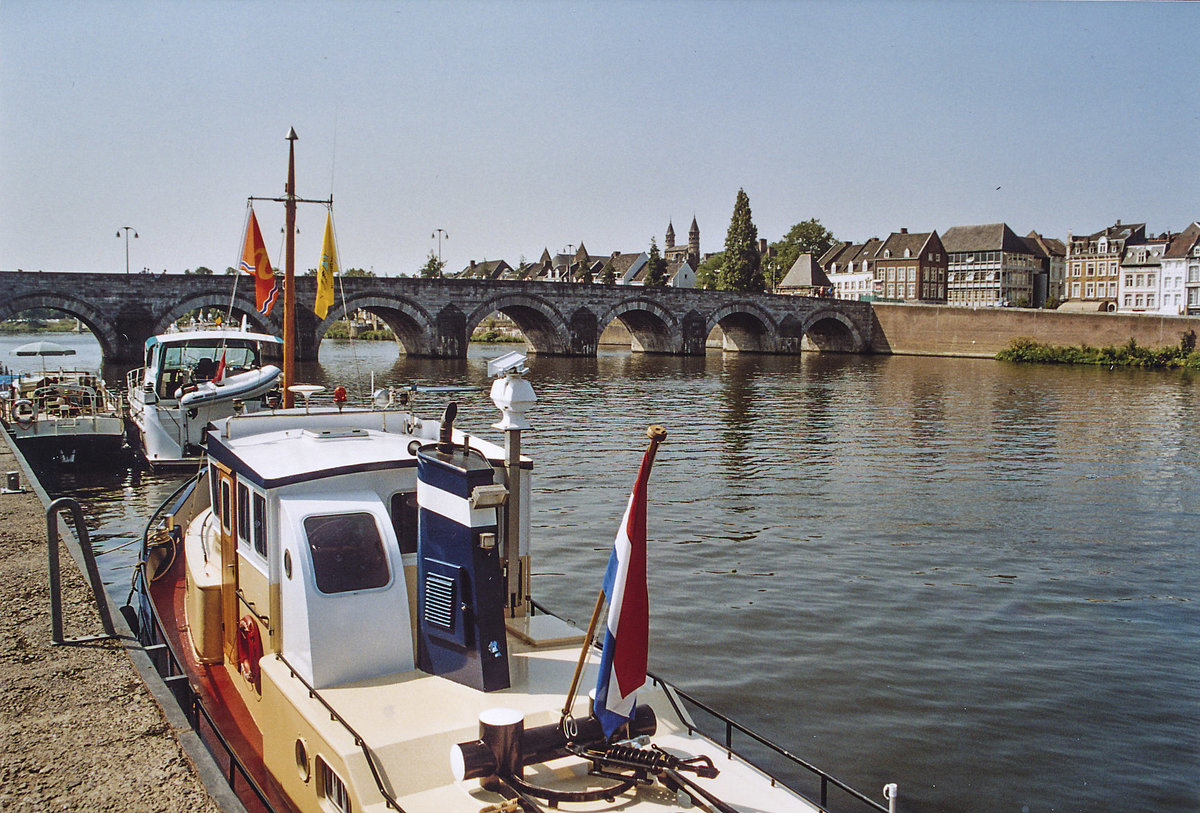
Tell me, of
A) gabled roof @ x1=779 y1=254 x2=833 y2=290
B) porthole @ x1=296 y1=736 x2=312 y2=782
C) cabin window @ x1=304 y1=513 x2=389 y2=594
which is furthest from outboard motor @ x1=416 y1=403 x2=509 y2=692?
gabled roof @ x1=779 y1=254 x2=833 y2=290

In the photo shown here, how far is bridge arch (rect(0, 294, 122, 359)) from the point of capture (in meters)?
52.2

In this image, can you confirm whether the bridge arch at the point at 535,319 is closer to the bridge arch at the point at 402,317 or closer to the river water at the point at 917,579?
the bridge arch at the point at 402,317

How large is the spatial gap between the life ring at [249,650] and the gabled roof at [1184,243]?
103 m

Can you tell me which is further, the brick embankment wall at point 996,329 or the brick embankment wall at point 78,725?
the brick embankment wall at point 996,329

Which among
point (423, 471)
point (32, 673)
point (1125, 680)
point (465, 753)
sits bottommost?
point (1125, 680)

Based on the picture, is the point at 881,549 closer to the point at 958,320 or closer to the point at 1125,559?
the point at 1125,559

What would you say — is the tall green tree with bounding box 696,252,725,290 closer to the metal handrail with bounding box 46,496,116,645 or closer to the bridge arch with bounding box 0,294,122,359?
the bridge arch with bounding box 0,294,122,359

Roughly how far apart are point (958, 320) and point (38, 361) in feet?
233

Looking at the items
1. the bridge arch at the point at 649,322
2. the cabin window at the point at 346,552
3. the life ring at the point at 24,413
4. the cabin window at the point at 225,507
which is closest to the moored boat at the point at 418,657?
the cabin window at the point at 346,552

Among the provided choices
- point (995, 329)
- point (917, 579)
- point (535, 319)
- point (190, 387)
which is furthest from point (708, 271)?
point (917, 579)

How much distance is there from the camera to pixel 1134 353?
69250 millimetres

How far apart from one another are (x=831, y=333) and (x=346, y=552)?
87.6 metres

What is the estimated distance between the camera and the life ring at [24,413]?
25766 millimetres

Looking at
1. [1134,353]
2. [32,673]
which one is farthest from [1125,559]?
[1134,353]
